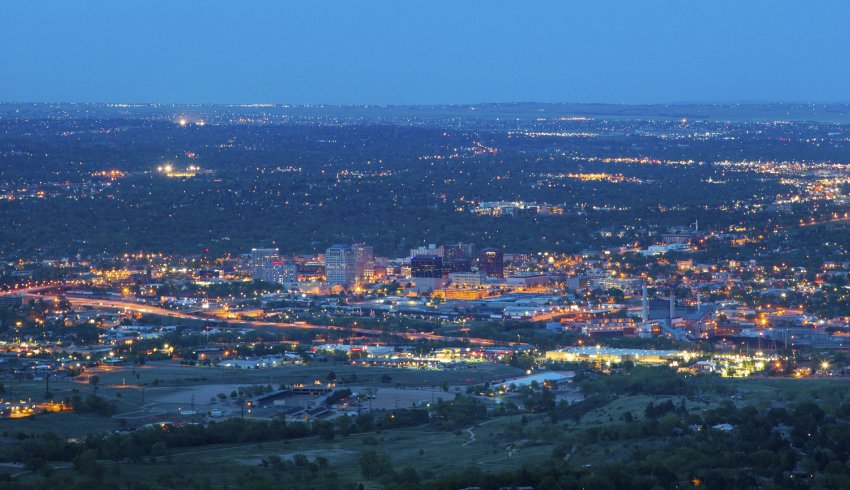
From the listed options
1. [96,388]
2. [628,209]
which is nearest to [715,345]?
[96,388]

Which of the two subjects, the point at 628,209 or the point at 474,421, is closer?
the point at 474,421

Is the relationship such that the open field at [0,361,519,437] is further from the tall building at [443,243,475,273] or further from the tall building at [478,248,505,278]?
the tall building at [478,248,505,278]

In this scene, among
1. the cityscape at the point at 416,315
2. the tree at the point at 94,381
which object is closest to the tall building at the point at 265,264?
the cityscape at the point at 416,315

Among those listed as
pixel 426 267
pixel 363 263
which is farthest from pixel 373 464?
pixel 363 263

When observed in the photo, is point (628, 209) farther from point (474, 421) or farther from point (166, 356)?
point (474, 421)

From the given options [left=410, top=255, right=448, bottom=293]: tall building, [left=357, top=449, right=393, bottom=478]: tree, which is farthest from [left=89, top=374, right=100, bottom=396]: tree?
[left=410, top=255, right=448, bottom=293]: tall building

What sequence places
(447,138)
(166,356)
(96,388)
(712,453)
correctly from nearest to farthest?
(712,453), (96,388), (166,356), (447,138)

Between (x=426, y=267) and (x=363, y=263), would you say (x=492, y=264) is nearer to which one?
(x=426, y=267)
